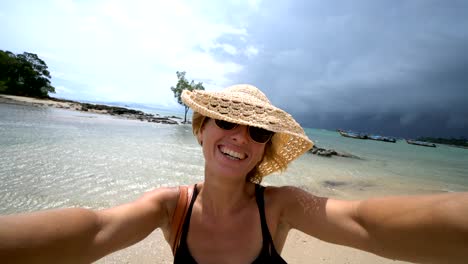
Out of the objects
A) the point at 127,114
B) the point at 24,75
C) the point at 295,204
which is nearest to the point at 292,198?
the point at 295,204

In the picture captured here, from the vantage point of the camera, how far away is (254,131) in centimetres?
180

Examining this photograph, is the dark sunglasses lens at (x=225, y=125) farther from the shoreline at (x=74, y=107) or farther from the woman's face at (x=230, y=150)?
the shoreline at (x=74, y=107)

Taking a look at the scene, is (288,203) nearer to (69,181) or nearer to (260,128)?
(260,128)

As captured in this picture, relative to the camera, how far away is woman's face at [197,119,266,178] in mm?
1747

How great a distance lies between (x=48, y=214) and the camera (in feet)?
3.75

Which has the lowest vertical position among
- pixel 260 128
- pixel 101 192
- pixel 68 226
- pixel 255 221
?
pixel 101 192

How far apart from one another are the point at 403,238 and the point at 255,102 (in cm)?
123

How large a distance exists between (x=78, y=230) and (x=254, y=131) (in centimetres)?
127

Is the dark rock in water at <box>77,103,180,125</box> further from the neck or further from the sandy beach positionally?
the neck

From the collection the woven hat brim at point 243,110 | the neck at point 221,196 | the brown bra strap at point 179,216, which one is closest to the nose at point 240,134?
the woven hat brim at point 243,110

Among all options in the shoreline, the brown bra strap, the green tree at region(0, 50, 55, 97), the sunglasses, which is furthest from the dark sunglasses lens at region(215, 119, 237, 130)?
the green tree at region(0, 50, 55, 97)

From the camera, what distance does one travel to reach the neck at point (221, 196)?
1.87 meters

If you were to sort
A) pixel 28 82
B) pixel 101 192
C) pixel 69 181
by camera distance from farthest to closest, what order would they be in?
pixel 28 82 < pixel 69 181 < pixel 101 192

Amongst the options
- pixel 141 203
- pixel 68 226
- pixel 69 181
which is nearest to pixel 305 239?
pixel 141 203
